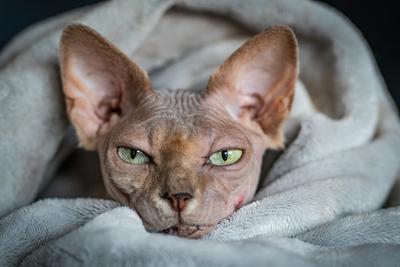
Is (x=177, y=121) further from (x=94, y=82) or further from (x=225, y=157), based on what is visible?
(x=94, y=82)

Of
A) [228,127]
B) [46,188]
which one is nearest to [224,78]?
[228,127]

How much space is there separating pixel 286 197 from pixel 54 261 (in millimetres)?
458

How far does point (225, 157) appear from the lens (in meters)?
1.15

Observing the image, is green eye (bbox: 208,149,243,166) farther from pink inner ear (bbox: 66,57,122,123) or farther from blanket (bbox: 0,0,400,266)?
pink inner ear (bbox: 66,57,122,123)

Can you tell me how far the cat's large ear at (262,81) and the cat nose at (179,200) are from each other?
328mm

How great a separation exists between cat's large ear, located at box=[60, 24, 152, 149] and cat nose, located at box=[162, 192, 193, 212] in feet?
1.11

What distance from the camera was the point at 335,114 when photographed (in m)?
1.50

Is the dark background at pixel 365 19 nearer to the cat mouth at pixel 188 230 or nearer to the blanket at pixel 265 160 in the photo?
the blanket at pixel 265 160

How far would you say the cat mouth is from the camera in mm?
1032

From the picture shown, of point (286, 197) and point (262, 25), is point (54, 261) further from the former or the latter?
point (262, 25)

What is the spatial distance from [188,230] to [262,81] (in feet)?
1.40

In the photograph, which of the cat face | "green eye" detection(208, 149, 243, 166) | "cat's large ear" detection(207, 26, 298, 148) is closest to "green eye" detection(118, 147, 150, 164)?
Result: the cat face

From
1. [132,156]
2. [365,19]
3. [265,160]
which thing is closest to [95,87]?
[132,156]

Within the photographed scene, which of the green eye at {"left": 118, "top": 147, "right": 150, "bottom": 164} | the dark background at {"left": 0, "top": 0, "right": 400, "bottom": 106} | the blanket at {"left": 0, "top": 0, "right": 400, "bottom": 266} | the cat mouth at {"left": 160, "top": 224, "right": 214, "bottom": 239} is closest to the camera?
the blanket at {"left": 0, "top": 0, "right": 400, "bottom": 266}
